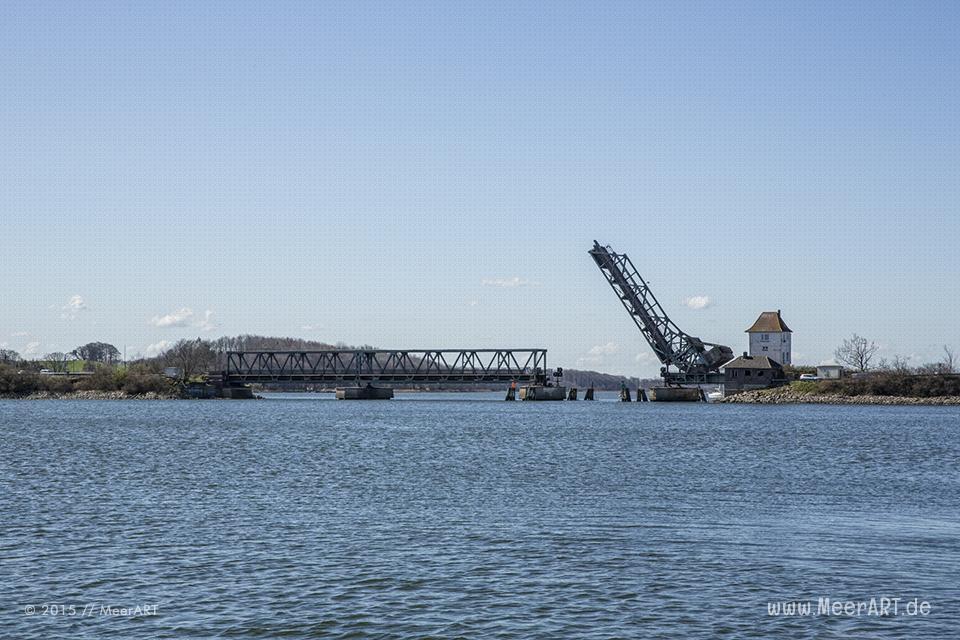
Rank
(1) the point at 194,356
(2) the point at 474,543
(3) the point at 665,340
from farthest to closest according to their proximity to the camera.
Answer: (1) the point at 194,356
(3) the point at 665,340
(2) the point at 474,543

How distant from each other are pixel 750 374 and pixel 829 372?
9.59m

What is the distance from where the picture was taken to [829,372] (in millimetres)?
101500

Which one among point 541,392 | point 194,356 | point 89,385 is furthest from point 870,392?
point 194,356

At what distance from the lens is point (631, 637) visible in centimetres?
1221

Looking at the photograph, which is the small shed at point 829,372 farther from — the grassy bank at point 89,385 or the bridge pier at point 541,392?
the grassy bank at point 89,385

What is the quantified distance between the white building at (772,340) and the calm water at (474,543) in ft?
209

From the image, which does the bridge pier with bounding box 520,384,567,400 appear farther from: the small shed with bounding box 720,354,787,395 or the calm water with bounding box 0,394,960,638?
the calm water with bounding box 0,394,960,638

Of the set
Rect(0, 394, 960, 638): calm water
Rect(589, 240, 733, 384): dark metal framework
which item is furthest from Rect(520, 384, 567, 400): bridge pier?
Rect(0, 394, 960, 638): calm water

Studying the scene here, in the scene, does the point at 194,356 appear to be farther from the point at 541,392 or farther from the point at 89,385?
the point at 541,392

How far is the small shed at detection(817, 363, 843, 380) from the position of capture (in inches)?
3981

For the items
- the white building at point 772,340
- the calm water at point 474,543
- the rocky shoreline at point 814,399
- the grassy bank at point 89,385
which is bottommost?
the calm water at point 474,543

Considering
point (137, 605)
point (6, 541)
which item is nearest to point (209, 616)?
point (137, 605)

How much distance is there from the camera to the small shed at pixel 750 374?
9638 centimetres

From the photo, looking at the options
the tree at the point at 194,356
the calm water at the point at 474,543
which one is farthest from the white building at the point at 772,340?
Answer: the tree at the point at 194,356
